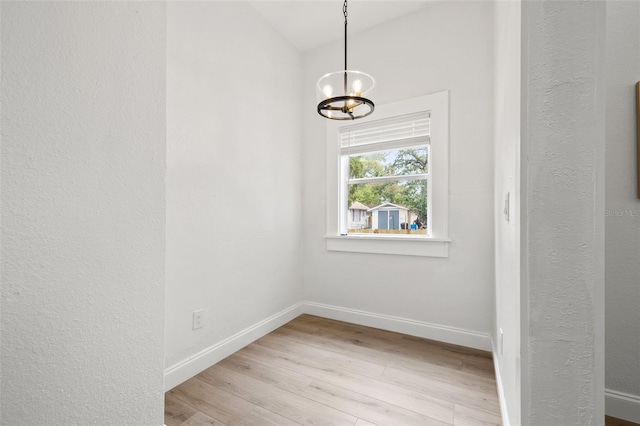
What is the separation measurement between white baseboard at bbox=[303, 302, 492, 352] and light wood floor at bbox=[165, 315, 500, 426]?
8 centimetres

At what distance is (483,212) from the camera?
89.7 inches

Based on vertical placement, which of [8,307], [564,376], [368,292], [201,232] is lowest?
[368,292]

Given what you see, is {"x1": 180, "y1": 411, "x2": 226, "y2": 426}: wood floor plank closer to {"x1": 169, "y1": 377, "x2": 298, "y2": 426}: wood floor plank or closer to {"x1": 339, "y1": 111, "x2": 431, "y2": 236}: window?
{"x1": 169, "y1": 377, "x2": 298, "y2": 426}: wood floor plank

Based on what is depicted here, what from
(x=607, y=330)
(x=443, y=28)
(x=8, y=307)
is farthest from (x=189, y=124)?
(x=607, y=330)

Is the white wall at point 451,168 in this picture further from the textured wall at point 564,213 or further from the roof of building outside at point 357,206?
the textured wall at point 564,213

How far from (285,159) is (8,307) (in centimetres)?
232

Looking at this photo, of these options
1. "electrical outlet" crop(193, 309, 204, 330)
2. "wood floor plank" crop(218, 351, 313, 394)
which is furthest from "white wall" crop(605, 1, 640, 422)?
"electrical outlet" crop(193, 309, 204, 330)

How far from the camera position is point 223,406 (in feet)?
5.21

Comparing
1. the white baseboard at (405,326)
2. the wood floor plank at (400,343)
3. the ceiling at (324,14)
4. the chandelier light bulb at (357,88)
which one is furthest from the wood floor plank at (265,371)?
the ceiling at (324,14)

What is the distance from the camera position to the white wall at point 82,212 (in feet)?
2.60

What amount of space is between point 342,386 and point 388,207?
5.25 feet

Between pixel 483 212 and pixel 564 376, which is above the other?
pixel 483 212

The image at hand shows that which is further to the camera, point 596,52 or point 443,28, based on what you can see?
point 443,28

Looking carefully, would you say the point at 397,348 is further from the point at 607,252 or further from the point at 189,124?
the point at 189,124
